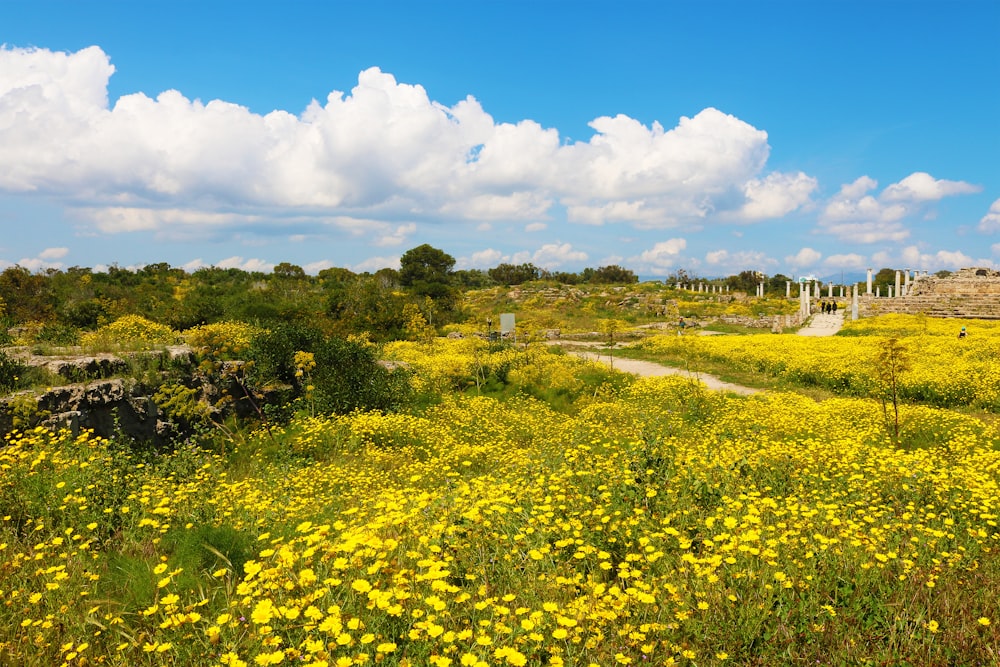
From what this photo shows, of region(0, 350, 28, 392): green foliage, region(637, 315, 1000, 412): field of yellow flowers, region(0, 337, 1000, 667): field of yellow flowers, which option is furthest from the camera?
region(637, 315, 1000, 412): field of yellow flowers

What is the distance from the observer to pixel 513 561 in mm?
3793

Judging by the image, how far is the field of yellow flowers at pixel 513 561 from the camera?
2.93 m

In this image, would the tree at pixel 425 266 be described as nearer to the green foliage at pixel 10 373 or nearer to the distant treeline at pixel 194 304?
the distant treeline at pixel 194 304

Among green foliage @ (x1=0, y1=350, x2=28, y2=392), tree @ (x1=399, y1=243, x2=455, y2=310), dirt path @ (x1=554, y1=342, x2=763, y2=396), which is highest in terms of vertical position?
tree @ (x1=399, y1=243, x2=455, y2=310)

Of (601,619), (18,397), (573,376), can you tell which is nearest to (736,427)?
(573,376)

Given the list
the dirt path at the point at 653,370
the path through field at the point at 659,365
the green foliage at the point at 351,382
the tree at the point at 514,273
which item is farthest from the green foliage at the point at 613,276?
the green foliage at the point at 351,382

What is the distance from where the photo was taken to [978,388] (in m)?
13.9

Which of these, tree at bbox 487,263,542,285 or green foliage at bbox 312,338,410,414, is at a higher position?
tree at bbox 487,263,542,285

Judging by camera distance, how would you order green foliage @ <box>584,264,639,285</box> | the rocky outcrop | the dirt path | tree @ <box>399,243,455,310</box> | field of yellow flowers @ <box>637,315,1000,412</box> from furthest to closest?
green foliage @ <box>584,264,639,285</box> → tree @ <box>399,243,455,310</box> → the dirt path → field of yellow flowers @ <box>637,315,1000,412</box> → the rocky outcrop

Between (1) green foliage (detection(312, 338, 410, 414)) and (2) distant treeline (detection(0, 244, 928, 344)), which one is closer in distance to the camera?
(1) green foliage (detection(312, 338, 410, 414))

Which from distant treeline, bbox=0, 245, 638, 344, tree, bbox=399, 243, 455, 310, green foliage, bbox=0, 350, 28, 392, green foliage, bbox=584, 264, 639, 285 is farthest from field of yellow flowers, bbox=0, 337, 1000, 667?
green foliage, bbox=584, 264, 639, 285

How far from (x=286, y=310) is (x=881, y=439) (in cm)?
2442

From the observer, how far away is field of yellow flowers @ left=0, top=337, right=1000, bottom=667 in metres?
2.93

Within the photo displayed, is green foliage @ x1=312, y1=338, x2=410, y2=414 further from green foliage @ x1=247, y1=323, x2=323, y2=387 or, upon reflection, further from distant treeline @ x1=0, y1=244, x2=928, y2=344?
distant treeline @ x1=0, y1=244, x2=928, y2=344
